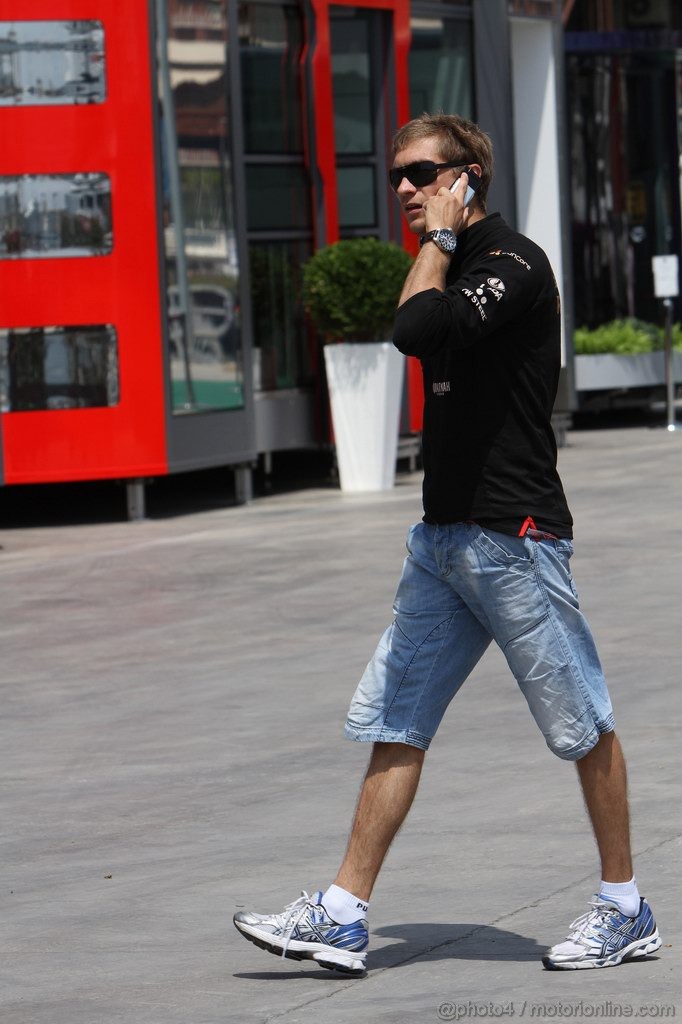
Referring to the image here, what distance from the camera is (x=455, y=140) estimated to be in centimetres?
485

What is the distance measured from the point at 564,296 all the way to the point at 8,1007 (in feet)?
60.8

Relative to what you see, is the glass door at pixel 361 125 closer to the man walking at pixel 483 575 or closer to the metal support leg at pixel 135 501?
the metal support leg at pixel 135 501

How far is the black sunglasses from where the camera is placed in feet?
15.9

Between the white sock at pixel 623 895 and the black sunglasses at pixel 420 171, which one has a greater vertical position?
the black sunglasses at pixel 420 171

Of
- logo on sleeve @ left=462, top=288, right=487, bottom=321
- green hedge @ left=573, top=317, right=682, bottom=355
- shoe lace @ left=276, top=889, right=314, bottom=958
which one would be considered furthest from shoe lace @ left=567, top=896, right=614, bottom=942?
green hedge @ left=573, top=317, right=682, bottom=355

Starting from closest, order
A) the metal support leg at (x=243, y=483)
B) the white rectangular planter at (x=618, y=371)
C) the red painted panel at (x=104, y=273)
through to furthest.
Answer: the red painted panel at (x=104, y=273) → the metal support leg at (x=243, y=483) → the white rectangular planter at (x=618, y=371)

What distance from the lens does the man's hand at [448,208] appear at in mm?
4777

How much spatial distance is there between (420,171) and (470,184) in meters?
0.12

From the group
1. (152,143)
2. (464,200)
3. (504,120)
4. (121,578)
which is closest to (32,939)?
(464,200)

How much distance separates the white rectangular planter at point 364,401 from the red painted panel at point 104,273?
1653 mm

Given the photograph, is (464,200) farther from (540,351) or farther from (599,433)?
(599,433)

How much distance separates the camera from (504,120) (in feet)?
68.8

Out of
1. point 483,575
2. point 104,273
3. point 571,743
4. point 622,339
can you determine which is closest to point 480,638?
point 483,575

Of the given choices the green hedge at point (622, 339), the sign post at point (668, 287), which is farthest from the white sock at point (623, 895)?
the green hedge at point (622, 339)
